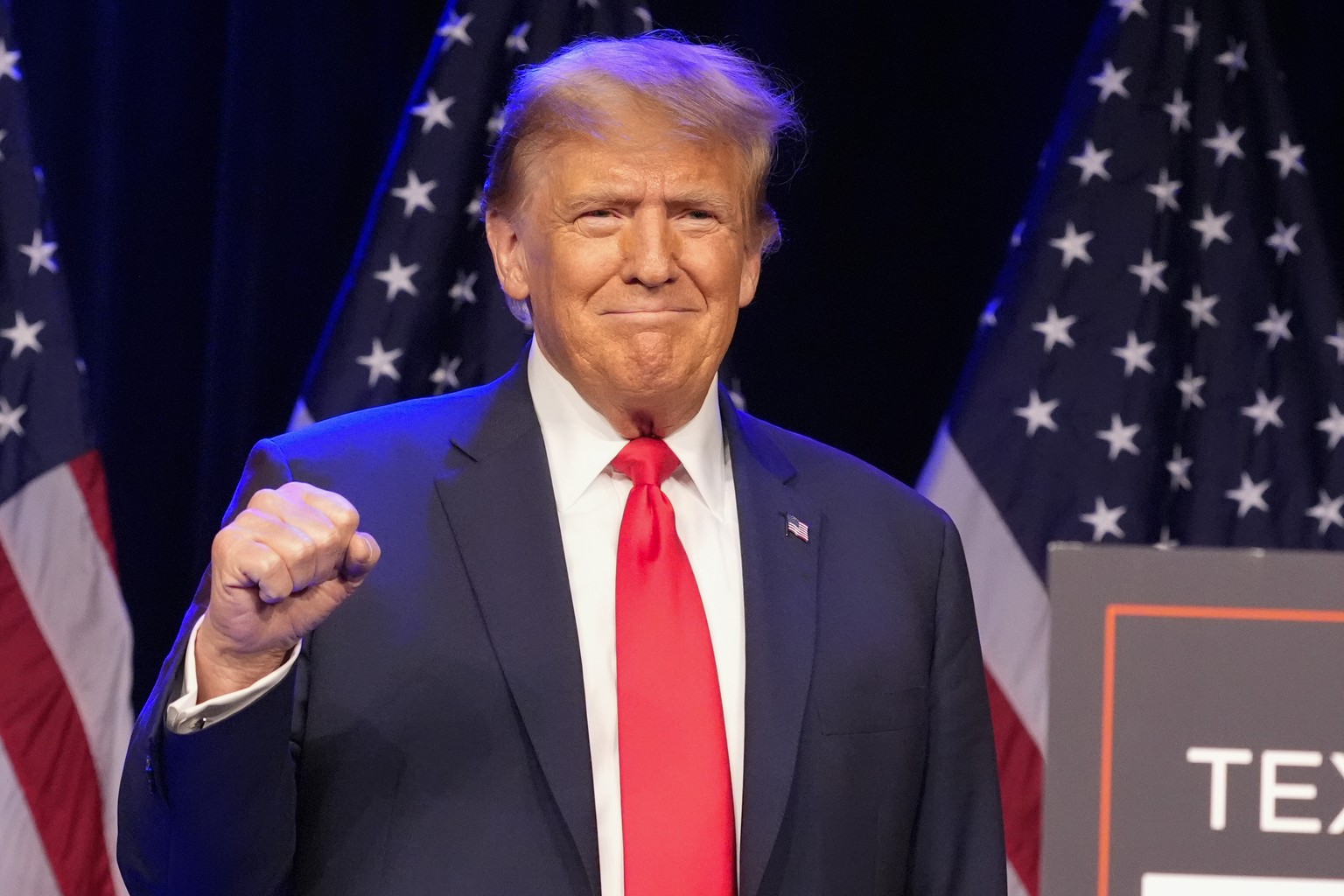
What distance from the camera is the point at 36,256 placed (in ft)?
9.01

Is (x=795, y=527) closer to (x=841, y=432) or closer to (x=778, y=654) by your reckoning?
(x=778, y=654)

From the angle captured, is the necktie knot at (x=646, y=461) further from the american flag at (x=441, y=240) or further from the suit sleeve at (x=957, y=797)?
the american flag at (x=441, y=240)

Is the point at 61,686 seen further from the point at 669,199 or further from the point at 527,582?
the point at 669,199

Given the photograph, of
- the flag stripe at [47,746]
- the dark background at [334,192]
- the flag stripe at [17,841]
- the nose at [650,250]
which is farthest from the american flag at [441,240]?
the nose at [650,250]

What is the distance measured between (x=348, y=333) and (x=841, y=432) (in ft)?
3.33

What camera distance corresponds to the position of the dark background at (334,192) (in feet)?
9.74

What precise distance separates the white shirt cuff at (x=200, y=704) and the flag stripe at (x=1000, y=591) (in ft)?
5.47

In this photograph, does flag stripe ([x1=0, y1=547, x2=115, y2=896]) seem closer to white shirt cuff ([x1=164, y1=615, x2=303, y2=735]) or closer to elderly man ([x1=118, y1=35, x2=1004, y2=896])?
elderly man ([x1=118, y1=35, x2=1004, y2=896])

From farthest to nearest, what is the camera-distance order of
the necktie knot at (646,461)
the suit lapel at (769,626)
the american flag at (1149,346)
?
the american flag at (1149,346)
the necktie knot at (646,461)
the suit lapel at (769,626)

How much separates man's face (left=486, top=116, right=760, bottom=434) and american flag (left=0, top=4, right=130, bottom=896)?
132cm

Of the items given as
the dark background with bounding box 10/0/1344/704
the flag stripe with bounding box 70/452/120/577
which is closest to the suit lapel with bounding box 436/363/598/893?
the flag stripe with bounding box 70/452/120/577

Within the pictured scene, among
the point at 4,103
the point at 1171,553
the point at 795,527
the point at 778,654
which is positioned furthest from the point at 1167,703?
the point at 4,103

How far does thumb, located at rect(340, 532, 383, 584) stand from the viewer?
130cm

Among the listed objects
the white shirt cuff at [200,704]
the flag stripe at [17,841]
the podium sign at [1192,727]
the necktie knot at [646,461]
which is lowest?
the flag stripe at [17,841]
